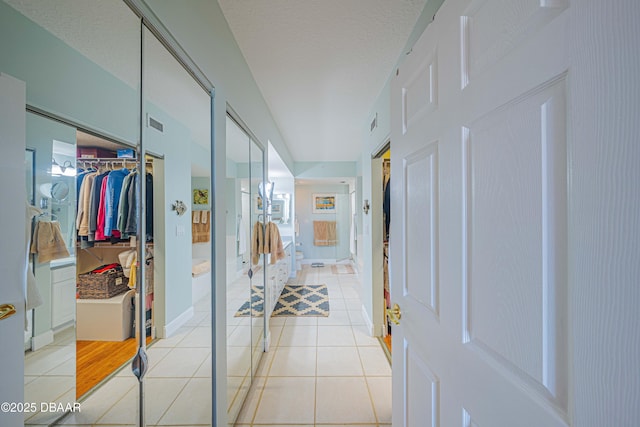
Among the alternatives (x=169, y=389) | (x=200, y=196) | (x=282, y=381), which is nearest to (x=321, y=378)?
(x=282, y=381)

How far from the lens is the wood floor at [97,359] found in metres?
0.62

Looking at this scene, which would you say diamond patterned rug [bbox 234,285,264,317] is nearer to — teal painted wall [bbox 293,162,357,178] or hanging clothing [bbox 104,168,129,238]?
hanging clothing [bbox 104,168,129,238]

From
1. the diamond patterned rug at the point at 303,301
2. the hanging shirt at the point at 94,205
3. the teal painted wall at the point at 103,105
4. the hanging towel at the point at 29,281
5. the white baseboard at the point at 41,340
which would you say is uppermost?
the teal painted wall at the point at 103,105

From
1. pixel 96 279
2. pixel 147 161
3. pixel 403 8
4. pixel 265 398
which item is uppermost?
pixel 403 8

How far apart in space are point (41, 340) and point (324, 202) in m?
6.63

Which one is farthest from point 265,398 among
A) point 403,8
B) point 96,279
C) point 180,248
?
point 403,8

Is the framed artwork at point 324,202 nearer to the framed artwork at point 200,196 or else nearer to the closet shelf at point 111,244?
the framed artwork at point 200,196

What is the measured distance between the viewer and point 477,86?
0.63m

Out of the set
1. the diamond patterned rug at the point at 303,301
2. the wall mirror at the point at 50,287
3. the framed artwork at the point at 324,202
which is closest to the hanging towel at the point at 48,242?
the wall mirror at the point at 50,287

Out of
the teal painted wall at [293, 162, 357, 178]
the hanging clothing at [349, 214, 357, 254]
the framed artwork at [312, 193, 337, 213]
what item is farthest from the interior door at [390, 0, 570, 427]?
the framed artwork at [312, 193, 337, 213]

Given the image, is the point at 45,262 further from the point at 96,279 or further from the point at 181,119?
the point at 181,119

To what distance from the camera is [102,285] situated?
0.67 meters

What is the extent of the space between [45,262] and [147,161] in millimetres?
420

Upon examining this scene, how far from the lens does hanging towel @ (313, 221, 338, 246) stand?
22.9 ft
